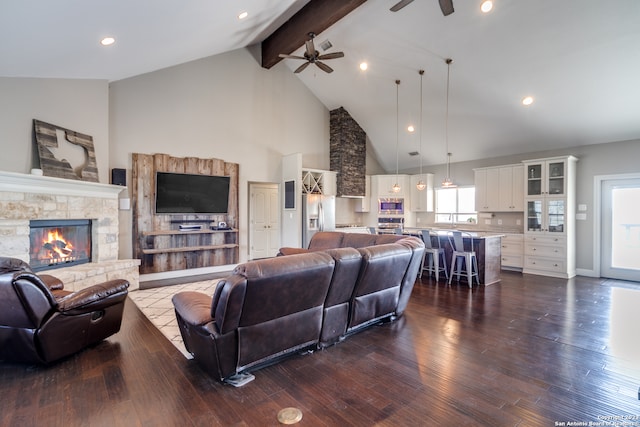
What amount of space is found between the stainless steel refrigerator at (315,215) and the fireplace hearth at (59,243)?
4.43 m

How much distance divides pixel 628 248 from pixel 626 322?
338 centimetres

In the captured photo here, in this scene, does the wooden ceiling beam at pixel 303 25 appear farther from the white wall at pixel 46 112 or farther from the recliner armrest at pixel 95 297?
the recliner armrest at pixel 95 297

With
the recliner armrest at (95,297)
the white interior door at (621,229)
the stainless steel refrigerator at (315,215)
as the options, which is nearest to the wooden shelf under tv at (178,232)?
the stainless steel refrigerator at (315,215)

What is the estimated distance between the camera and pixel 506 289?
214 inches

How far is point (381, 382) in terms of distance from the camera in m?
2.46

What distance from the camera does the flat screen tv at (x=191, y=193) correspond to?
6117mm

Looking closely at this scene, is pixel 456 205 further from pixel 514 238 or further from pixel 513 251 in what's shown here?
pixel 513 251

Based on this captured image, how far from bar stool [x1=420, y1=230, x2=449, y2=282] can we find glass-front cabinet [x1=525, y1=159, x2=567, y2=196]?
2.67 meters

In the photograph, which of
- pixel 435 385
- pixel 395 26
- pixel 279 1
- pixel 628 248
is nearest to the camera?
pixel 435 385

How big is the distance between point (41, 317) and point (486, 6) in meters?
6.40

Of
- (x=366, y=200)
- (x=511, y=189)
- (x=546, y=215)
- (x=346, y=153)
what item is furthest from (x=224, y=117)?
(x=546, y=215)

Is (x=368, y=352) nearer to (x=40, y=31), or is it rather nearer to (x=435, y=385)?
(x=435, y=385)

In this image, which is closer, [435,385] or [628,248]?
[435,385]

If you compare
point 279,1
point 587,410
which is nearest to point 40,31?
point 279,1
